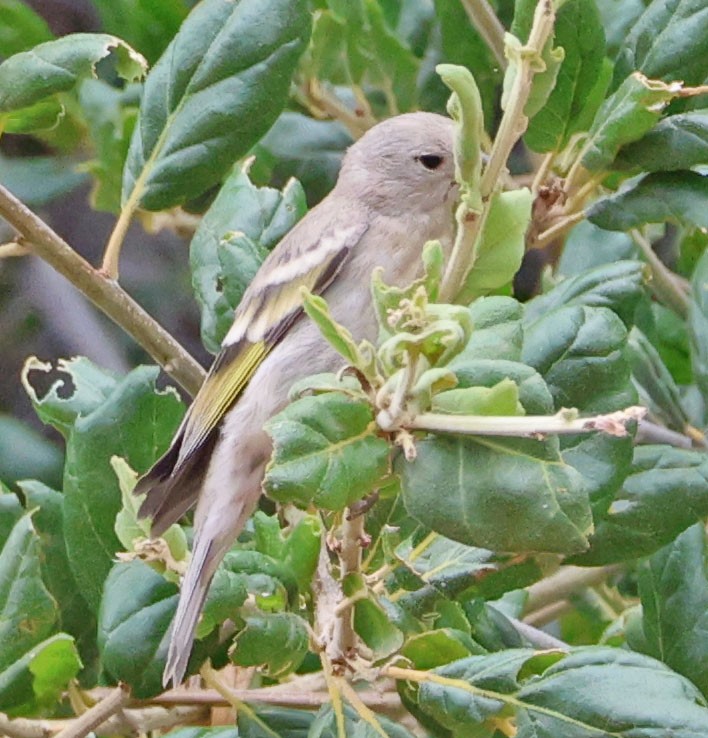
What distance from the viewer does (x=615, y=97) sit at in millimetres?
1304

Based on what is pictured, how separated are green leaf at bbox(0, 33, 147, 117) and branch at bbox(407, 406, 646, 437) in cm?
69

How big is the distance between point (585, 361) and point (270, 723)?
1.38 ft

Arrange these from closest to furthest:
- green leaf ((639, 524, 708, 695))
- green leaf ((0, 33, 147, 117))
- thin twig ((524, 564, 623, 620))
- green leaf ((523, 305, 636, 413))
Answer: green leaf ((523, 305, 636, 413)) < green leaf ((639, 524, 708, 695)) < green leaf ((0, 33, 147, 117)) < thin twig ((524, 564, 623, 620))

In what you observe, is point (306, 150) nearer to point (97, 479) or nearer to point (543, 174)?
point (543, 174)

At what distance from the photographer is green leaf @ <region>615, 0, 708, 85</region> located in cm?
134

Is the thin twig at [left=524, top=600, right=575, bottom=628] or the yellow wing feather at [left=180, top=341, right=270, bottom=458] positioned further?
the thin twig at [left=524, top=600, right=575, bottom=628]

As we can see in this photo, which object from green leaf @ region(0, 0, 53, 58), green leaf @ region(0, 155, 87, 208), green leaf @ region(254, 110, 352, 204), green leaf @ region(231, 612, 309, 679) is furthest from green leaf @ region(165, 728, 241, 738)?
green leaf @ region(0, 155, 87, 208)

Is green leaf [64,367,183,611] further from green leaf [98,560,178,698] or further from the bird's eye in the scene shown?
the bird's eye

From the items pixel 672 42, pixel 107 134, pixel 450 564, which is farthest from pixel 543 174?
pixel 107 134

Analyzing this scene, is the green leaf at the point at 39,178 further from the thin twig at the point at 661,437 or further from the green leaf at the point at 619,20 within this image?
the thin twig at the point at 661,437

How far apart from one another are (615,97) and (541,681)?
585mm

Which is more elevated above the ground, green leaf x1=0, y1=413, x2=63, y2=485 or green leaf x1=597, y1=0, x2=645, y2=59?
green leaf x1=597, y1=0, x2=645, y2=59

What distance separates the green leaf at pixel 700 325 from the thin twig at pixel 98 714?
0.73 m

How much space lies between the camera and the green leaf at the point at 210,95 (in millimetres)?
1391
